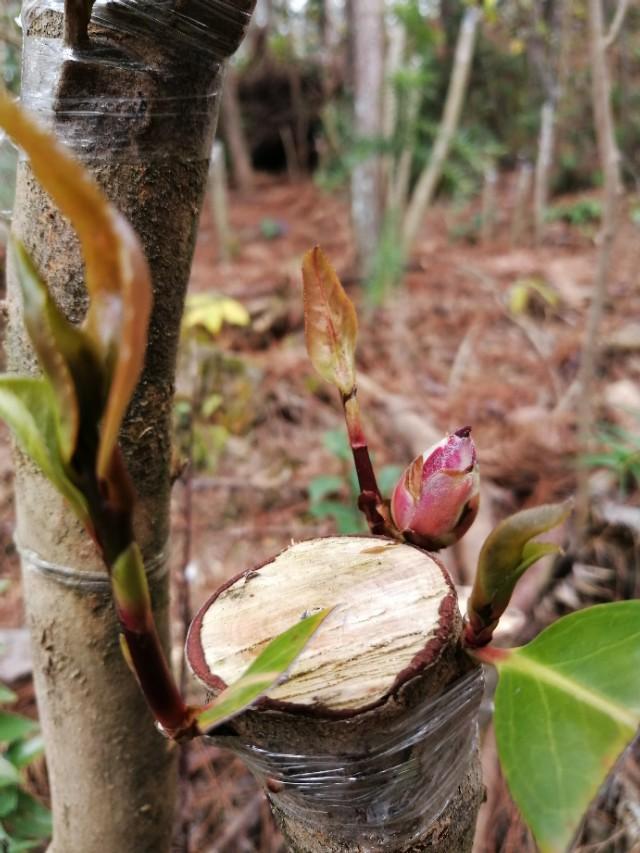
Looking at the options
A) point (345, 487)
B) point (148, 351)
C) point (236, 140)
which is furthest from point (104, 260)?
point (236, 140)

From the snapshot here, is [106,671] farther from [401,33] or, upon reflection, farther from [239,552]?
[401,33]

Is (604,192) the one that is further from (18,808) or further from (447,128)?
(447,128)

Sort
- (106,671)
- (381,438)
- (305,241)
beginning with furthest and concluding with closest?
(305,241) < (381,438) < (106,671)

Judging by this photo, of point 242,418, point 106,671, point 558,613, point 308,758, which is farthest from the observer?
point 242,418

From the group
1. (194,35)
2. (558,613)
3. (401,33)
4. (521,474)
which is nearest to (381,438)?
(521,474)

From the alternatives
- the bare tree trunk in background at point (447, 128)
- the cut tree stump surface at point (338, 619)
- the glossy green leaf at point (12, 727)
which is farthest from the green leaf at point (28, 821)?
Result: the bare tree trunk in background at point (447, 128)

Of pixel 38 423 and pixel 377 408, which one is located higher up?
pixel 38 423

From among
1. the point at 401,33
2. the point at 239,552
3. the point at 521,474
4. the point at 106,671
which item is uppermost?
the point at 401,33
